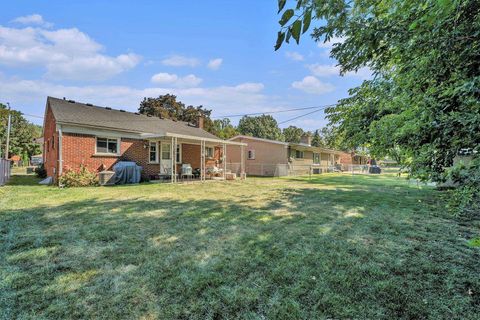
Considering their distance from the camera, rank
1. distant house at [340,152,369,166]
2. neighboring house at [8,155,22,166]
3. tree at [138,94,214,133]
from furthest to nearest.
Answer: distant house at [340,152,369,166]
neighboring house at [8,155,22,166]
tree at [138,94,214,133]

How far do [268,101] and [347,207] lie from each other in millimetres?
24760

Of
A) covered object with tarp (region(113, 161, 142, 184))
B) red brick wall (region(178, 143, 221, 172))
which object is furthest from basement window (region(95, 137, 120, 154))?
red brick wall (region(178, 143, 221, 172))

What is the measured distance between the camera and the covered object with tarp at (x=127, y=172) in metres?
13.0

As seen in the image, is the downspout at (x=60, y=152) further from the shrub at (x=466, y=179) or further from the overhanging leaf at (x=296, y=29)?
the shrub at (x=466, y=179)

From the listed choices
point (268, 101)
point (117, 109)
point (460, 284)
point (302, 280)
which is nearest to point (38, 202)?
point (302, 280)

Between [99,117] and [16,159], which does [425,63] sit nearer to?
[99,117]

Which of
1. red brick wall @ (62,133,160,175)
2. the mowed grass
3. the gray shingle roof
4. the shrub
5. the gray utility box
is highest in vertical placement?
the gray shingle roof

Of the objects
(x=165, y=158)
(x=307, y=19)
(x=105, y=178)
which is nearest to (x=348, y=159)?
(x=165, y=158)

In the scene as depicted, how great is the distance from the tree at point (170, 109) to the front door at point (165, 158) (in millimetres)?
20727

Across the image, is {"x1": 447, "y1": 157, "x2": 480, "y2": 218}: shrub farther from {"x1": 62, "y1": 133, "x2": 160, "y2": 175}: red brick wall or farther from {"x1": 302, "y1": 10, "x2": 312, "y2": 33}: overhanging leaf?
{"x1": 62, "y1": 133, "x2": 160, "y2": 175}: red brick wall

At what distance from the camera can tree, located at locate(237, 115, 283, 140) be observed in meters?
64.4

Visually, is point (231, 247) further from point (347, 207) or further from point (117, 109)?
point (117, 109)

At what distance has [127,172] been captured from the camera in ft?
43.5

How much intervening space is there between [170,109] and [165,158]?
83.0 ft
